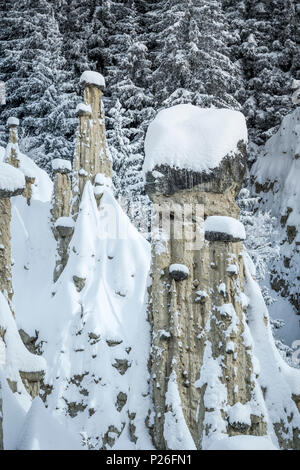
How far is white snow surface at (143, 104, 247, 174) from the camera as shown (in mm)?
4430

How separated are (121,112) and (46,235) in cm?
757

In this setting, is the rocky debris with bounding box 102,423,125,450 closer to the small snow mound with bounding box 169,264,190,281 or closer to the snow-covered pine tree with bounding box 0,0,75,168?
the small snow mound with bounding box 169,264,190,281

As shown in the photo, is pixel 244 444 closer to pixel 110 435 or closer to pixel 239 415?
pixel 239 415

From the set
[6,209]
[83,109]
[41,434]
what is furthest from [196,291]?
[83,109]

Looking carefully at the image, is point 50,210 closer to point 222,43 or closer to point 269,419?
point 269,419

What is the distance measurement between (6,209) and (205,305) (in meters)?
2.07

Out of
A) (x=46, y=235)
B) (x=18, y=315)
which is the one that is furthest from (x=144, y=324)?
(x=46, y=235)

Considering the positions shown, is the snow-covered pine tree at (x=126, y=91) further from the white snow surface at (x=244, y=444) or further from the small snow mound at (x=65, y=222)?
the white snow surface at (x=244, y=444)

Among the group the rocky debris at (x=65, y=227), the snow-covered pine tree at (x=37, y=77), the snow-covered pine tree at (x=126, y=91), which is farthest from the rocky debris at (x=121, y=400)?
the snow-covered pine tree at (x=37, y=77)

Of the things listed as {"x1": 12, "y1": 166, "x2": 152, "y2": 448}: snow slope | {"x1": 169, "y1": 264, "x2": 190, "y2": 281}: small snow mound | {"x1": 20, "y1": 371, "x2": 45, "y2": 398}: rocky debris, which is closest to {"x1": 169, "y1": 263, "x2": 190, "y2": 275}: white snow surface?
{"x1": 169, "y1": 264, "x2": 190, "y2": 281}: small snow mound

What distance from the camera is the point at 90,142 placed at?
1068cm

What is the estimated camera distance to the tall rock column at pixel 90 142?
10.4m

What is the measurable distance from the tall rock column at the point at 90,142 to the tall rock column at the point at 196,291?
5766mm

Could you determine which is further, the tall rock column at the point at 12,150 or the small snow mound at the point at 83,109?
the tall rock column at the point at 12,150
